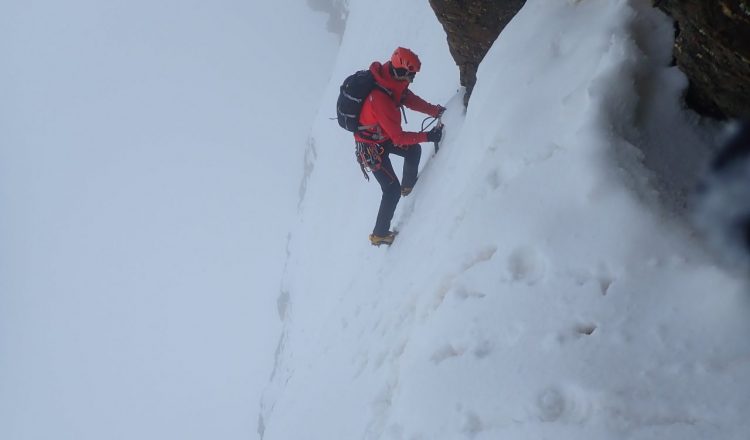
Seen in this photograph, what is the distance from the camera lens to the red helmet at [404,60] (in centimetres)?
582

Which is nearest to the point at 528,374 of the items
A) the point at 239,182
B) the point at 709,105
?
the point at 709,105

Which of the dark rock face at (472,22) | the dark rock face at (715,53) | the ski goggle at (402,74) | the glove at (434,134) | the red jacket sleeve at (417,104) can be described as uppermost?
the dark rock face at (715,53)

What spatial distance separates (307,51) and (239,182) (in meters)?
39.4

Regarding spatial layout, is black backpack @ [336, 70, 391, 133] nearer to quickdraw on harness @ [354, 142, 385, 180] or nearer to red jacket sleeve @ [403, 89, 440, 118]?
quickdraw on harness @ [354, 142, 385, 180]

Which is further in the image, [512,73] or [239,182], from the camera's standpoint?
[239,182]

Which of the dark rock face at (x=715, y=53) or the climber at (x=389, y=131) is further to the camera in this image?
the climber at (x=389, y=131)

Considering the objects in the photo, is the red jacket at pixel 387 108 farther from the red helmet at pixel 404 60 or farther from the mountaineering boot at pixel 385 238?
the mountaineering boot at pixel 385 238

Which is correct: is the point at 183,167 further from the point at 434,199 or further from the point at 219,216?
the point at 434,199

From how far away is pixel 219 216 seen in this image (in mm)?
103250

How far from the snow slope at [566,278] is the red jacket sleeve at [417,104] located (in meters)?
1.15

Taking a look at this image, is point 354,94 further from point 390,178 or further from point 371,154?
point 390,178

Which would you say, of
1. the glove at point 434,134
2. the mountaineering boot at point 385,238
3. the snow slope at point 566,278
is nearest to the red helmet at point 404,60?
the snow slope at point 566,278

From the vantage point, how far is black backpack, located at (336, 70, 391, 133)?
611 centimetres

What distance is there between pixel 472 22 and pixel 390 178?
83.7 inches
